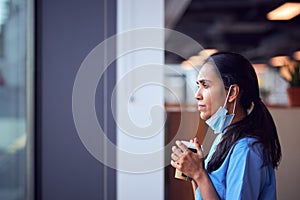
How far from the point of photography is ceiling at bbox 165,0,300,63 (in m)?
5.12

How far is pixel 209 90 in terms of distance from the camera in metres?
1.27

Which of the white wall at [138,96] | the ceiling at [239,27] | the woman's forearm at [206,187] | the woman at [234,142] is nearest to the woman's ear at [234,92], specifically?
the woman at [234,142]

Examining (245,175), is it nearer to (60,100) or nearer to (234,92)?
(234,92)

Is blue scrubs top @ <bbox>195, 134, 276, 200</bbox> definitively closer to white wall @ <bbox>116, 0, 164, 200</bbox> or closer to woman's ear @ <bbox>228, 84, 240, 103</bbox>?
woman's ear @ <bbox>228, 84, 240, 103</bbox>

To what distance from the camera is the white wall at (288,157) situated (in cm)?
266

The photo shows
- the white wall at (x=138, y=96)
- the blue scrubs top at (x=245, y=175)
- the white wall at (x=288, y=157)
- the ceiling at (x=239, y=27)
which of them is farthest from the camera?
the ceiling at (x=239, y=27)

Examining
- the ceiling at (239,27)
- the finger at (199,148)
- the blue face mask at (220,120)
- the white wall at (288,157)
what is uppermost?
the ceiling at (239,27)

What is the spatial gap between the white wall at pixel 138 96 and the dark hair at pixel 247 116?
89cm

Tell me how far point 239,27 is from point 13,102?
480 centimetres

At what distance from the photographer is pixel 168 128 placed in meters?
2.19

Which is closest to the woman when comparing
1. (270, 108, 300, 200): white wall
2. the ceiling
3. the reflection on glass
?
the reflection on glass

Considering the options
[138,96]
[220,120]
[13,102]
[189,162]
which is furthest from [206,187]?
[13,102]

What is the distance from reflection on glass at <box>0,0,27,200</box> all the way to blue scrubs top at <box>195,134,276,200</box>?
4.63 feet

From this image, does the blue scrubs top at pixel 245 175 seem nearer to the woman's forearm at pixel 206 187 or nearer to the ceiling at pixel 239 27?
the woman's forearm at pixel 206 187
